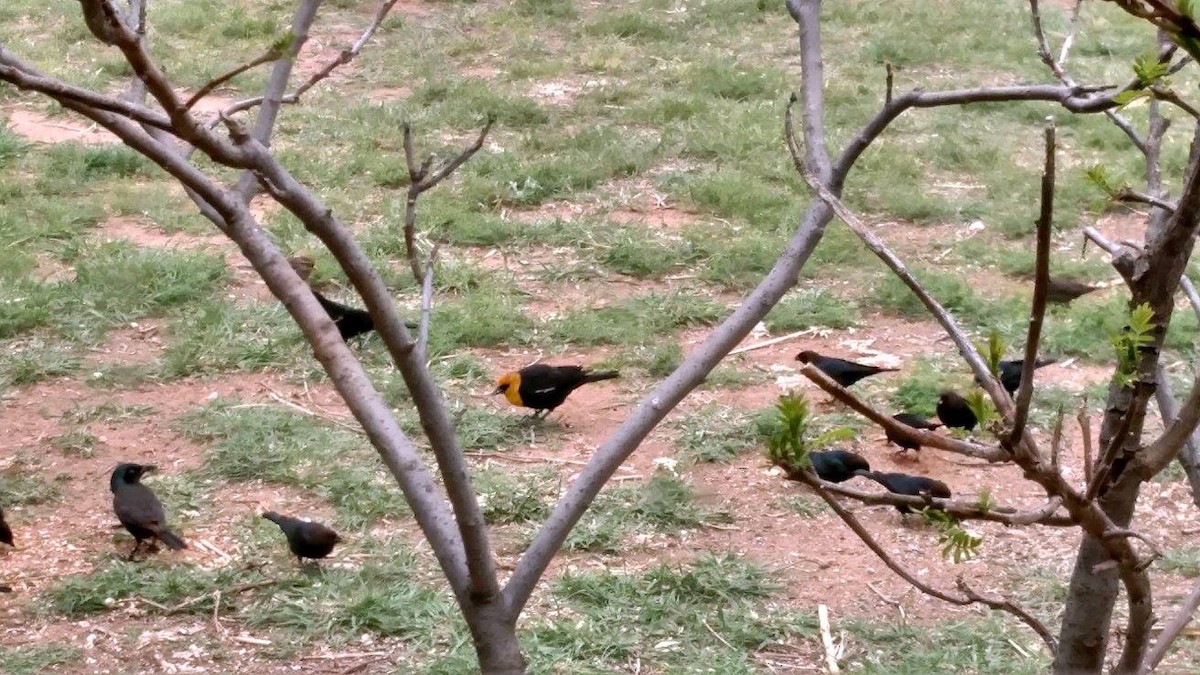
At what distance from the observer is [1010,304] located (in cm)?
660

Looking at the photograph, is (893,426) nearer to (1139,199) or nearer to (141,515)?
(1139,199)

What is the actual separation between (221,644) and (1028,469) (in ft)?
10.5

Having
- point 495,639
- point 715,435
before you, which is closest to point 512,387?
point 715,435

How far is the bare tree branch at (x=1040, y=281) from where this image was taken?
3.67 feet

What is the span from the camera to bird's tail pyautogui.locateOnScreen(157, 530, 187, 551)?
4309 millimetres

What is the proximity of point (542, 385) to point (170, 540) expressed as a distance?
1.67m

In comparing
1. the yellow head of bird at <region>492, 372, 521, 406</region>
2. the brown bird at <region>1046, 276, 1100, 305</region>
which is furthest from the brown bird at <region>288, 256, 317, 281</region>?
the brown bird at <region>1046, 276, 1100, 305</region>

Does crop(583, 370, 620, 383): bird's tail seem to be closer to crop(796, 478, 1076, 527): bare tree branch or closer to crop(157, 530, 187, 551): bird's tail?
crop(157, 530, 187, 551): bird's tail

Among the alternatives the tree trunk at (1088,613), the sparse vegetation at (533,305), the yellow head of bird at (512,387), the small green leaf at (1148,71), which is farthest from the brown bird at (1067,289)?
the small green leaf at (1148,71)

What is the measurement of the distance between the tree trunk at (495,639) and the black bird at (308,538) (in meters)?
1.90

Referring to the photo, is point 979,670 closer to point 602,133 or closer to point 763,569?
point 763,569

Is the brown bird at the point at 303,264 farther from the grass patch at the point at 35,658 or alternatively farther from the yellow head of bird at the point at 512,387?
the grass patch at the point at 35,658

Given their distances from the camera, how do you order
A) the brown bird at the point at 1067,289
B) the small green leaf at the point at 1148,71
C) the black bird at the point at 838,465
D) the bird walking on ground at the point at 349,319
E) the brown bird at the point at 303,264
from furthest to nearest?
the brown bird at the point at 303,264 < the brown bird at the point at 1067,289 < the bird walking on ground at the point at 349,319 < the black bird at the point at 838,465 < the small green leaf at the point at 1148,71

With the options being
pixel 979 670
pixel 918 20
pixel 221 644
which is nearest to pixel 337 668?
pixel 221 644
